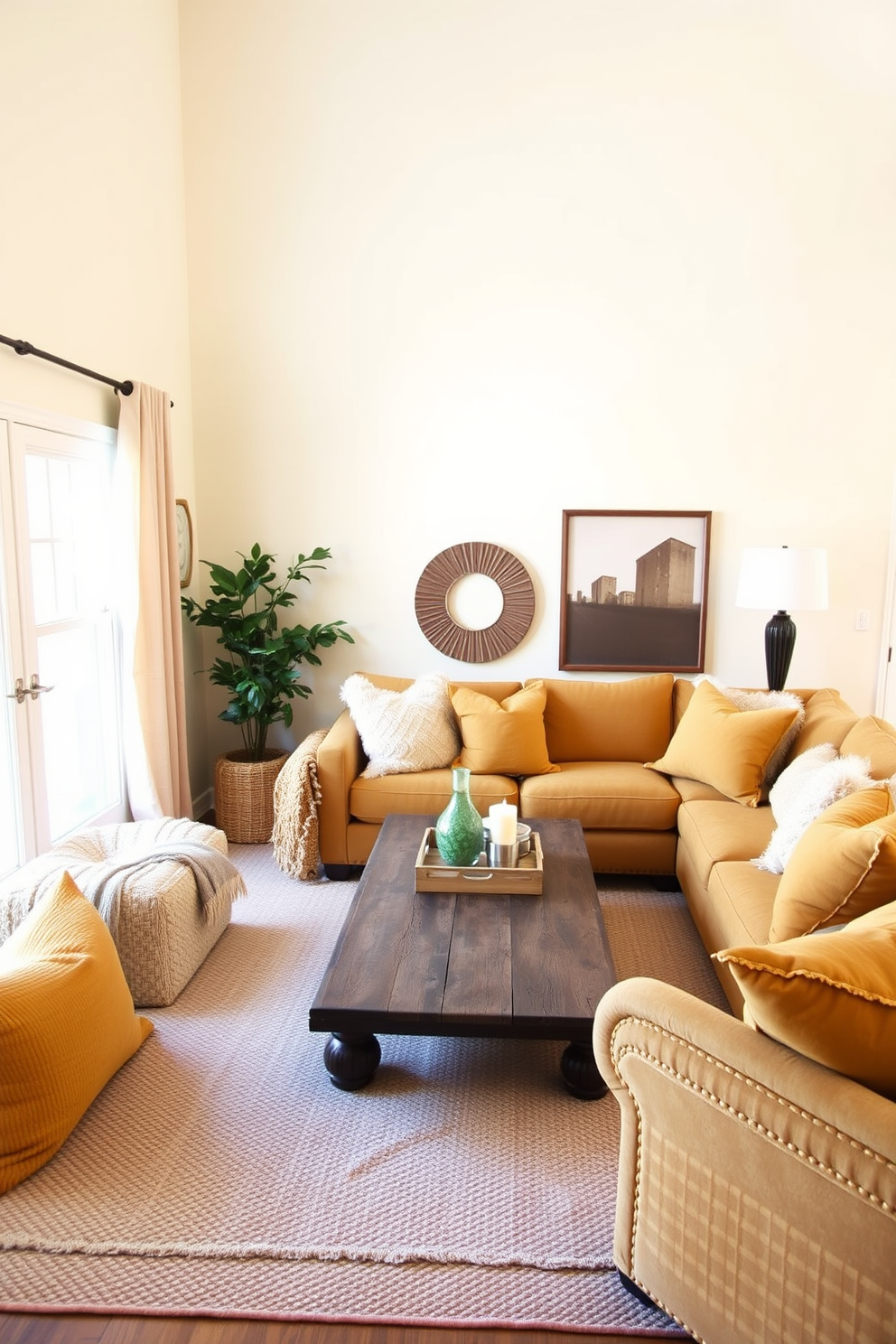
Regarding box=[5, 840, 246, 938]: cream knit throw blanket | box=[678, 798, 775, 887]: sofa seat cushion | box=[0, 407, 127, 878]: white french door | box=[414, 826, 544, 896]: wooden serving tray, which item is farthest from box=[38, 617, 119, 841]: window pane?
box=[678, 798, 775, 887]: sofa seat cushion

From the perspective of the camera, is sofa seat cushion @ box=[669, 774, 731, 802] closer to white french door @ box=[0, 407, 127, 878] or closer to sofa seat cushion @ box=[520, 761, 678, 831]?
sofa seat cushion @ box=[520, 761, 678, 831]

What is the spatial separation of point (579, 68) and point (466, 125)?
0.56m

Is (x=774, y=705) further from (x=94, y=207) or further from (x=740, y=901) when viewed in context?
(x=94, y=207)

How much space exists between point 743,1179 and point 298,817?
2416 mm

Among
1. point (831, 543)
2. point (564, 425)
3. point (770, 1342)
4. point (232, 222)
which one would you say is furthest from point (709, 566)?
point (770, 1342)

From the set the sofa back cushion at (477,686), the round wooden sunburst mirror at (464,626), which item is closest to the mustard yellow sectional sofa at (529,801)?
the sofa back cushion at (477,686)

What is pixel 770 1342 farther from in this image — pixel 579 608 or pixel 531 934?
pixel 579 608

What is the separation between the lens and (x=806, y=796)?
2.62m

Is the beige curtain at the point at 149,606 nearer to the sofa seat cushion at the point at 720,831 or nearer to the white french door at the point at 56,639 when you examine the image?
the white french door at the point at 56,639

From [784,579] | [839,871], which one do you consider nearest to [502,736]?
[784,579]

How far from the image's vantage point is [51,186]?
2.98 metres

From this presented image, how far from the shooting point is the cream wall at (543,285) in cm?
402

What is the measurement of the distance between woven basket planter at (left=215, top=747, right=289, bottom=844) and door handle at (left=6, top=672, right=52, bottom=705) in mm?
1137

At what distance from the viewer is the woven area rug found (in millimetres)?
1684
